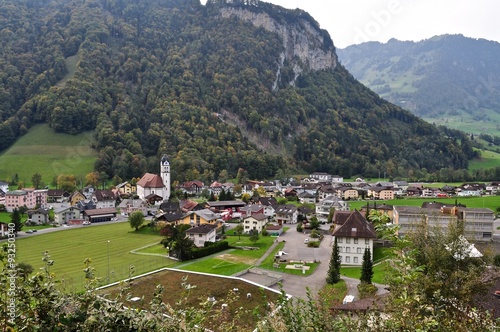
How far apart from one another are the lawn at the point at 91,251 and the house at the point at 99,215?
5.63 m

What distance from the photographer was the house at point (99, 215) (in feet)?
204

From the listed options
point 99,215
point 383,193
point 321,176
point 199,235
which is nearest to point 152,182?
point 99,215

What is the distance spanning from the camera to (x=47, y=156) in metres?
99.4

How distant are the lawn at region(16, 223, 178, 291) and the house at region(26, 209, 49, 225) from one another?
8.34 m

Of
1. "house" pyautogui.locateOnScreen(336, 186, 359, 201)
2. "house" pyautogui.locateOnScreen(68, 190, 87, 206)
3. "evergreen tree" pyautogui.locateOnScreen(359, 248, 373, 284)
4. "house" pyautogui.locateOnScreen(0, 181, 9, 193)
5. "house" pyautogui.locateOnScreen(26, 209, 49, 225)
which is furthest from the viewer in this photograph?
"house" pyautogui.locateOnScreen(336, 186, 359, 201)

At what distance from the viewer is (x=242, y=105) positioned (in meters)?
151

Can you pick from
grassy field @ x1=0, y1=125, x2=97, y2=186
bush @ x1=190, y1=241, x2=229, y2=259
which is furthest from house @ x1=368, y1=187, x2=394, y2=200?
grassy field @ x1=0, y1=125, x2=97, y2=186

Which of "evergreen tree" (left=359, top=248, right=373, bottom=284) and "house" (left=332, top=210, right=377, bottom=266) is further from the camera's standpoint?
"house" (left=332, top=210, right=377, bottom=266)

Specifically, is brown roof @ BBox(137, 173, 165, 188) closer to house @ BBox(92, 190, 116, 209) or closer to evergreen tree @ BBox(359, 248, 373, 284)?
house @ BBox(92, 190, 116, 209)

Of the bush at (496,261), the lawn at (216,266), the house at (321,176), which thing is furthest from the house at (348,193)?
the lawn at (216,266)

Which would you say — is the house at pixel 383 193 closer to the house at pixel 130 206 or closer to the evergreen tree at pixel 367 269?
the house at pixel 130 206

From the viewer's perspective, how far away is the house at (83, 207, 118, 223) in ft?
204

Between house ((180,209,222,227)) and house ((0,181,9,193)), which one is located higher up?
house ((0,181,9,193))

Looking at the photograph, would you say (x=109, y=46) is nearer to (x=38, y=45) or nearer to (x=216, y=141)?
(x=38, y=45)
